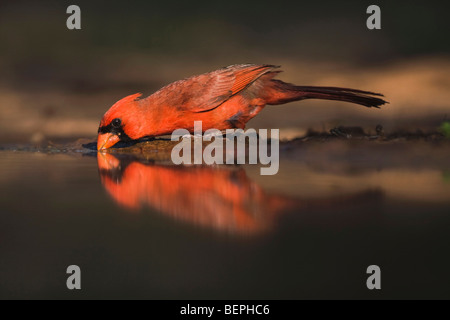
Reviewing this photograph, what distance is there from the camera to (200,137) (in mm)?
5441

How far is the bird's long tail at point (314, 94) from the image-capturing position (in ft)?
16.0

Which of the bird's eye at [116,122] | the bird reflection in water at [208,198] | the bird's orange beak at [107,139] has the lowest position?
the bird reflection in water at [208,198]

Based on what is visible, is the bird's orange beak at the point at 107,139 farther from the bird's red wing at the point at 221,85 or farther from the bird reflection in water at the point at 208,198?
the bird reflection in water at the point at 208,198

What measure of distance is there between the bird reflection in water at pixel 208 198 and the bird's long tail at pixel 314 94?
1827mm

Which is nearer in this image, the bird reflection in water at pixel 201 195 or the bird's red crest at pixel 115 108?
the bird reflection in water at pixel 201 195

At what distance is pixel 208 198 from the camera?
250 cm

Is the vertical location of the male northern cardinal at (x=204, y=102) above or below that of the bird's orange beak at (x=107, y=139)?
above

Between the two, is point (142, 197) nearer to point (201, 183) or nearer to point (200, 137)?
point (201, 183)

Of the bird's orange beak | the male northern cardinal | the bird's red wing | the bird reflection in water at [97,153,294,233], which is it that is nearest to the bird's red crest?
the male northern cardinal

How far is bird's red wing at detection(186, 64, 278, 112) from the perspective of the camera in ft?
16.4

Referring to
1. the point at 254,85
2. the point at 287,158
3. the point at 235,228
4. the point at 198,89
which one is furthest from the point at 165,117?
the point at 235,228

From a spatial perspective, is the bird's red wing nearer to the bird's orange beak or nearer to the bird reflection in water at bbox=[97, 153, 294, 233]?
the bird's orange beak

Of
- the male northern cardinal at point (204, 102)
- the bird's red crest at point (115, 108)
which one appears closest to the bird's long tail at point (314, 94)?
the male northern cardinal at point (204, 102)

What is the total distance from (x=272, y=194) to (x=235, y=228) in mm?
797
